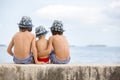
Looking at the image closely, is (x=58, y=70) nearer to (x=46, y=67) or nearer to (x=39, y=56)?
(x=46, y=67)

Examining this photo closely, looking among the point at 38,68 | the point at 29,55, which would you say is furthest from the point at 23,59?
the point at 38,68

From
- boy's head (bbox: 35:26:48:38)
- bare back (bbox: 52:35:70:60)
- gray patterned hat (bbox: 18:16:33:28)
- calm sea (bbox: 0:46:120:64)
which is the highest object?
gray patterned hat (bbox: 18:16:33:28)

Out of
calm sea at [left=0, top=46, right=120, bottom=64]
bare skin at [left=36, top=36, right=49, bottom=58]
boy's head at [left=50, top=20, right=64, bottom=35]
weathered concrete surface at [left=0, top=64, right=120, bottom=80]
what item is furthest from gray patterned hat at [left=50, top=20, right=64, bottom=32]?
calm sea at [left=0, top=46, right=120, bottom=64]

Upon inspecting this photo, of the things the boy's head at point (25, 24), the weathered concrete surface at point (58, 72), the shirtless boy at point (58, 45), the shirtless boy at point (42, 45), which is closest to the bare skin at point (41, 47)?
the shirtless boy at point (42, 45)

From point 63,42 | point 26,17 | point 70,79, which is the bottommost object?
point 70,79

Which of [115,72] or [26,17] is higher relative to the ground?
[26,17]

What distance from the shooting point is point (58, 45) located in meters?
6.52

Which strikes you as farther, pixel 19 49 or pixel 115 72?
pixel 19 49

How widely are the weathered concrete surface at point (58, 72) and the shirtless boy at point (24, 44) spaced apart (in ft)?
1.75

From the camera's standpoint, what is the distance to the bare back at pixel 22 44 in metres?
6.23

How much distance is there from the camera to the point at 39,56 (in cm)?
638

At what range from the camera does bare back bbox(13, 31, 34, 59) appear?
623 centimetres

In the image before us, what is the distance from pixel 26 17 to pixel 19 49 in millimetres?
565

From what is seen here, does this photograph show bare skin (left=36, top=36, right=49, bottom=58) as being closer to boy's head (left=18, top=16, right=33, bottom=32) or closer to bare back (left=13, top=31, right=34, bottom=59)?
bare back (left=13, top=31, right=34, bottom=59)
